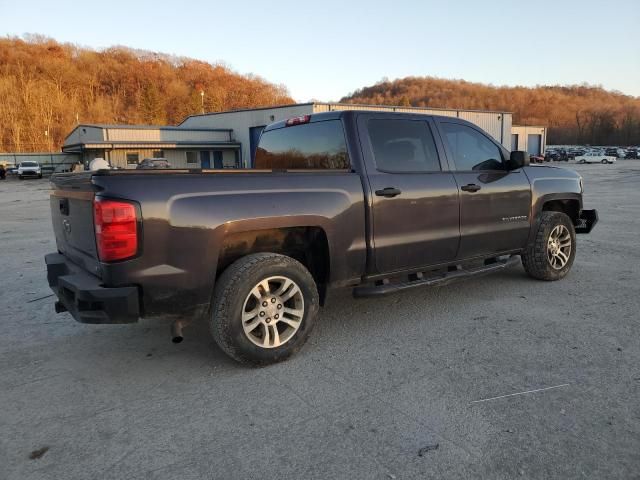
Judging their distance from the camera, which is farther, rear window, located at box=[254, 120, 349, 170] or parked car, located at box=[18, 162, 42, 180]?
parked car, located at box=[18, 162, 42, 180]

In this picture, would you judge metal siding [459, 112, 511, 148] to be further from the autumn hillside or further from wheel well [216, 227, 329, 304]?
the autumn hillside

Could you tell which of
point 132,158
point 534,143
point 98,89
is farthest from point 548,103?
point 132,158

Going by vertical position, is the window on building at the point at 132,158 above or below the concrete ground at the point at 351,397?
above

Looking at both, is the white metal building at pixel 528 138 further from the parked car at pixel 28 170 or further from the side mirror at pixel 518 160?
the side mirror at pixel 518 160

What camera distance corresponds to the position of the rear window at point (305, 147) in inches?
171

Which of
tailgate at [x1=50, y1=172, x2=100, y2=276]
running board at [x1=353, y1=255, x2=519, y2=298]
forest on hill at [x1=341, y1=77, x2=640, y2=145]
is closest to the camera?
tailgate at [x1=50, y1=172, x2=100, y2=276]

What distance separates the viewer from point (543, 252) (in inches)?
222

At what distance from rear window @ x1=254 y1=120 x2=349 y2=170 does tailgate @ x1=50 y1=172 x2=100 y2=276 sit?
200 cm

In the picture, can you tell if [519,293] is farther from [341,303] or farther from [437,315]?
[341,303]

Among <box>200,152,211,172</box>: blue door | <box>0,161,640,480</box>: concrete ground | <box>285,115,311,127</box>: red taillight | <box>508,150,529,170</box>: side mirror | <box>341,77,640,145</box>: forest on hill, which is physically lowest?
<box>0,161,640,480</box>: concrete ground

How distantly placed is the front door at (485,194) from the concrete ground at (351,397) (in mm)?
654

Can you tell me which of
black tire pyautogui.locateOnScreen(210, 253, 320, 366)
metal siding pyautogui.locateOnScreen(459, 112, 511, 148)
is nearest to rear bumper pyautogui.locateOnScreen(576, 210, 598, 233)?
black tire pyautogui.locateOnScreen(210, 253, 320, 366)

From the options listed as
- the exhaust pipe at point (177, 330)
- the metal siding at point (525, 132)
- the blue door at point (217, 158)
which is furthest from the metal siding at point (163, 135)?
the exhaust pipe at point (177, 330)

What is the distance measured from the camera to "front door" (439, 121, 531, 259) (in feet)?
16.0
